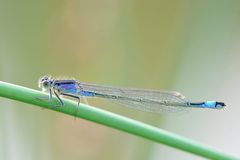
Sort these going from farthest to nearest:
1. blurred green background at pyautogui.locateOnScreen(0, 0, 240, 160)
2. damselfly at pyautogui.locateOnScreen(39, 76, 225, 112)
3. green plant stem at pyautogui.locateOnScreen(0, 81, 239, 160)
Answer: blurred green background at pyautogui.locateOnScreen(0, 0, 240, 160) < damselfly at pyautogui.locateOnScreen(39, 76, 225, 112) < green plant stem at pyautogui.locateOnScreen(0, 81, 239, 160)

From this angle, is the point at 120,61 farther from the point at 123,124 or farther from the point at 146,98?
the point at 123,124

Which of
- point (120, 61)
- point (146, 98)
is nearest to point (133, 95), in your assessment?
point (146, 98)

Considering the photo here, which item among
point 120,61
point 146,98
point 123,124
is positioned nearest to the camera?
point 123,124

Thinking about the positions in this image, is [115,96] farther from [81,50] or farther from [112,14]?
[112,14]

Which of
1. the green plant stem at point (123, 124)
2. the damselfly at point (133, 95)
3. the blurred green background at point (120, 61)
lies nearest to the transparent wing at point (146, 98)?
the damselfly at point (133, 95)

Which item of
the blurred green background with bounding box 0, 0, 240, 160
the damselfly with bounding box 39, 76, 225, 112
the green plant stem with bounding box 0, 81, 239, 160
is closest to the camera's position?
the green plant stem with bounding box 0, 81, 239, 160

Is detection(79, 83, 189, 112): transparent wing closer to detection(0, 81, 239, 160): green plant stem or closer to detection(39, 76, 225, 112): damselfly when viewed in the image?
detection(39, 76, 225, 112): damselfly

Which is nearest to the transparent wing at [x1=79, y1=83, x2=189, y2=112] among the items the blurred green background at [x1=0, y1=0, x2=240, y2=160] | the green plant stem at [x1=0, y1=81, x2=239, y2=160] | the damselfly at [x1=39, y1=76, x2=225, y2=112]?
the damselfly at [x1=39, y1=76, x2=225, y2=112]

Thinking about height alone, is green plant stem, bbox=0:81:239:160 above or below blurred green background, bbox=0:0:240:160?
below
